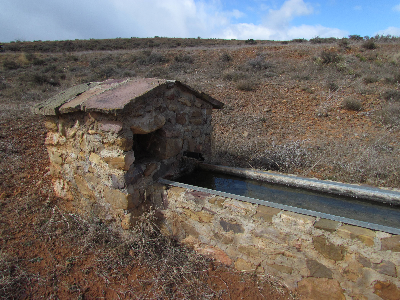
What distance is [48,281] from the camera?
2260mm

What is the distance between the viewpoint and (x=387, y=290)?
173 cm

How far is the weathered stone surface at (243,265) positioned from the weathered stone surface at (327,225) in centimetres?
74

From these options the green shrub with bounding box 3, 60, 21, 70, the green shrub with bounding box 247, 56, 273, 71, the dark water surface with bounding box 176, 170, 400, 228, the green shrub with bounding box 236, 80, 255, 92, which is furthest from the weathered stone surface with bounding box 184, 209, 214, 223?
the green shrub with bounding box 3, 60, 21, 70

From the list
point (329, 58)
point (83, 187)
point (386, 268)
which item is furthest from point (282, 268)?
point (329, 58)

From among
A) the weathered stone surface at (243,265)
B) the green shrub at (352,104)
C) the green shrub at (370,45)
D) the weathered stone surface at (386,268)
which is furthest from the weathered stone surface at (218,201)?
the green shrub at (370,45)

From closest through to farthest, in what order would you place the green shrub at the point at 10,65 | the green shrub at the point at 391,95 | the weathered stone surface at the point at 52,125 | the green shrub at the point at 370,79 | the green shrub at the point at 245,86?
the weathered stone surface at the point at 52,125 → the green shrub at the point at 391,95 → the green shrub at the point at 370,79 → the green shrub at the point at 245,86 → the green shrub at the point at 10,65

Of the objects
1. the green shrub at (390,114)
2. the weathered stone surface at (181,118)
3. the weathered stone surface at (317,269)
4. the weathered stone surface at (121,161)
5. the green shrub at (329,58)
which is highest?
the green shrub at (329,58)

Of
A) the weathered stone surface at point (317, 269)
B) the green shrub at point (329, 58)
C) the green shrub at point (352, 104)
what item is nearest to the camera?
the weathered stone surface at point (317, 269)

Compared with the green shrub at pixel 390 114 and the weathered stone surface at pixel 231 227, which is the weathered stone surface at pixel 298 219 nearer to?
the weathered stone surface at pixel 231 227

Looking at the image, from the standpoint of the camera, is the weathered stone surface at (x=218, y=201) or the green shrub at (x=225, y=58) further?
the green shrub at (x=225, y=58)

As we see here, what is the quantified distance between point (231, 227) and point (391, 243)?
3.98 ft

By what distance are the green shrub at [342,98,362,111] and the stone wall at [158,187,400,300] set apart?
6.97 meters

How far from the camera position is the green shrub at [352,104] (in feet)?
24.7

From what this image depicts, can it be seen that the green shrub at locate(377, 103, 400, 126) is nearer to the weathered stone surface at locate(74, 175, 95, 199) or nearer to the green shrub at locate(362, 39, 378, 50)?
the weathered stone surface at locate(74, 175, 95, 199)
